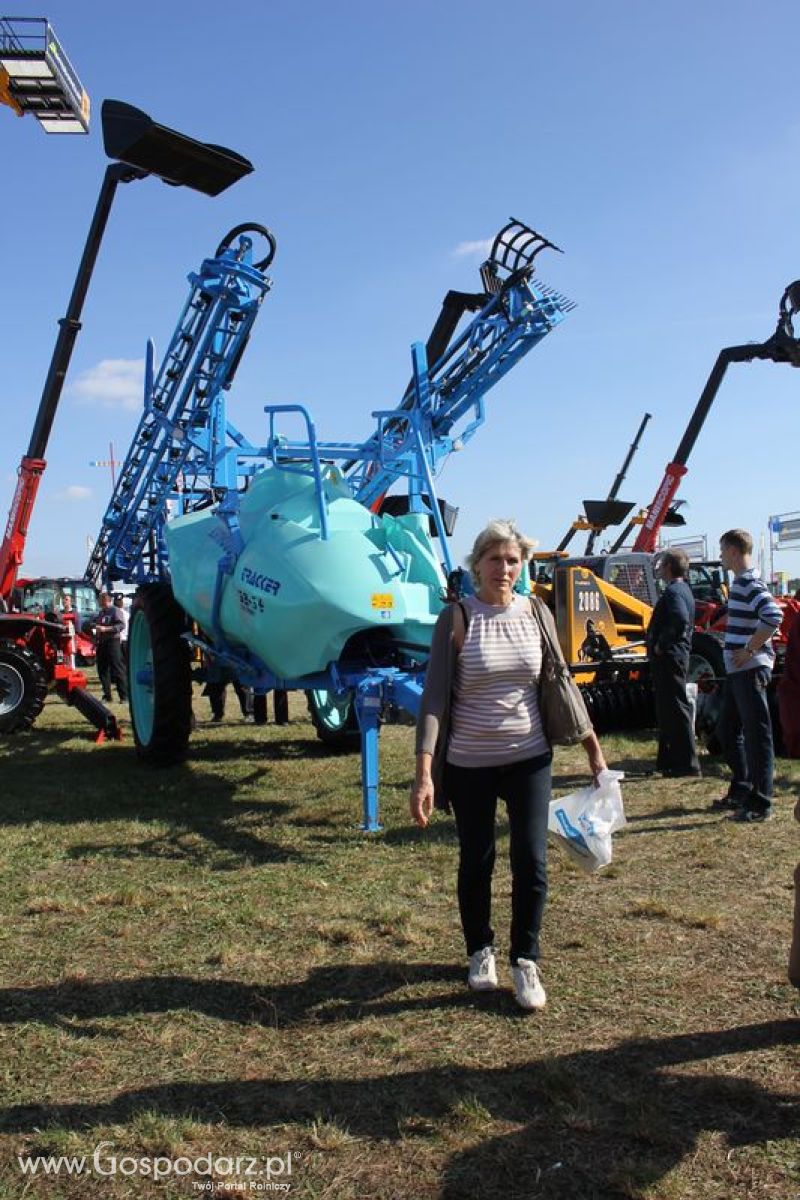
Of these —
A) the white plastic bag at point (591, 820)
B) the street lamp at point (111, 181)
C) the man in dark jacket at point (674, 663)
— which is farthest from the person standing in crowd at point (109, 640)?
the white plastic bag at point (591, 820)

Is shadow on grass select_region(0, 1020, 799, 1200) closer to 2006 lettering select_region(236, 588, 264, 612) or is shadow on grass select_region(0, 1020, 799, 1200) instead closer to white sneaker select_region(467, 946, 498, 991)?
white sneaker select_region(467, 946, 498, 991)

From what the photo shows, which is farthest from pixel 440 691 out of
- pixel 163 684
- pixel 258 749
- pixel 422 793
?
pixel 258 749

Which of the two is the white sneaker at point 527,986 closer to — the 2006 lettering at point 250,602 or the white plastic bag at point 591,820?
the white plastic bag at point 591,820

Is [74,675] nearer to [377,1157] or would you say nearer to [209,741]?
[209,741]

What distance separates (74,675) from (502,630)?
834 centimetres

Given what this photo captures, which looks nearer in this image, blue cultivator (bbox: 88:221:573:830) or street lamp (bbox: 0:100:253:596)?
blue cultivator (bbox: 88:221:573:830)

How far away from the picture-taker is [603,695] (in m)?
9.66

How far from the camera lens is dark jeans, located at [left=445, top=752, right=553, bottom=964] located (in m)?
3.39

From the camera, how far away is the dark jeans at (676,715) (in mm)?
7359

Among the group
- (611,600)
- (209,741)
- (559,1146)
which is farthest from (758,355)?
(559,1146)

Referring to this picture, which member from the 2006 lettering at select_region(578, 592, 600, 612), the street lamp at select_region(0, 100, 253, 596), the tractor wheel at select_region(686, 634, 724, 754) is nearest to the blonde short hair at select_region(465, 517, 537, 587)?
the tractor wheel at select_region(686, 634, 724, 754)

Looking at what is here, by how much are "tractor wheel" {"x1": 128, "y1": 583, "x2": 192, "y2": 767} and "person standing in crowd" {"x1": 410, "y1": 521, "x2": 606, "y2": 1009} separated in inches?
176

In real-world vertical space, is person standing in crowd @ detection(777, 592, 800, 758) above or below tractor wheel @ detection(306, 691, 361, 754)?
above

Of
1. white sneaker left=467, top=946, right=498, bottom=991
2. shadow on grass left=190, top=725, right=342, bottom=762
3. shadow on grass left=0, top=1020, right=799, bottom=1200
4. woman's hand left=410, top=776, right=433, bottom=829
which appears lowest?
shadow on grass left=0, top=1020, right=799, bottom=1200
